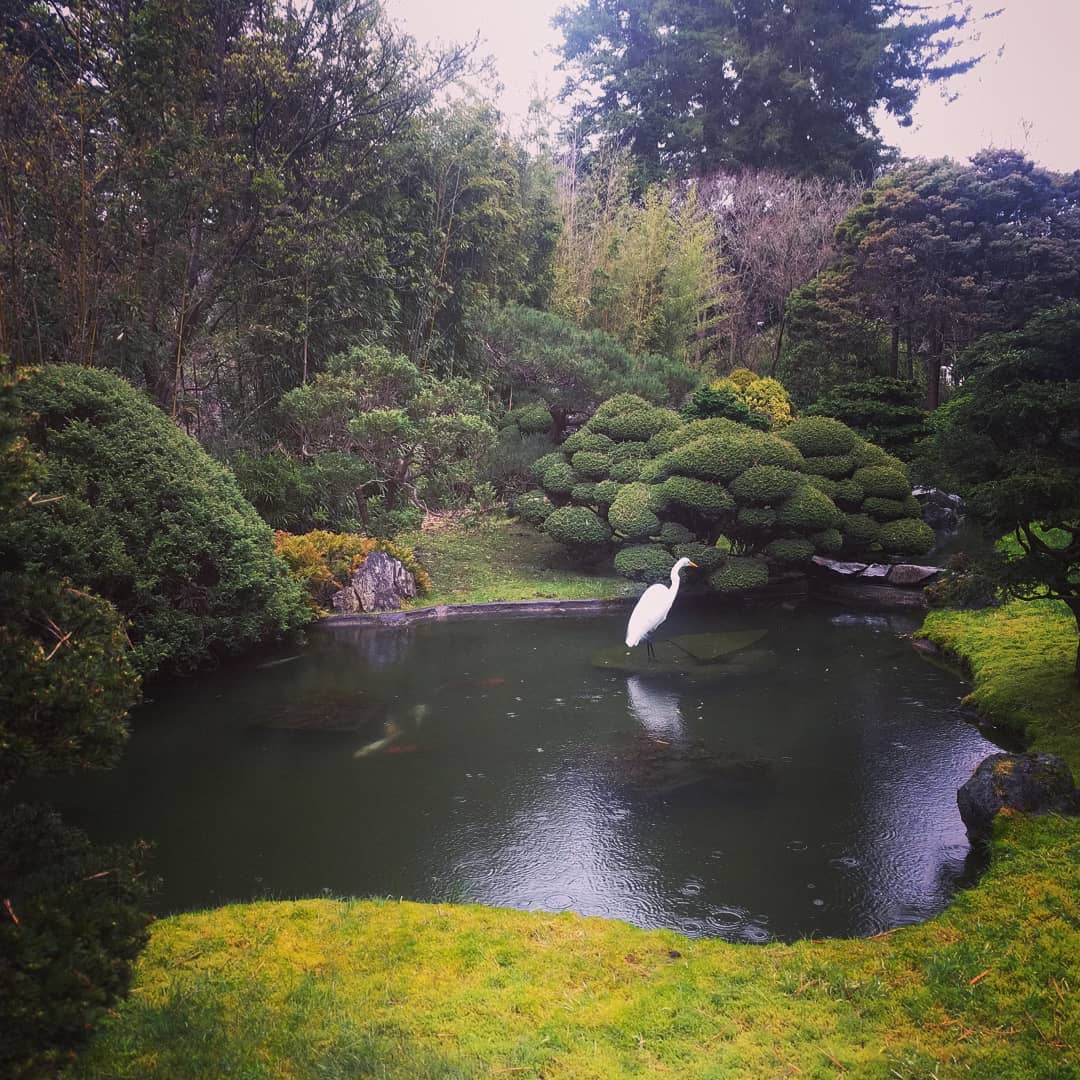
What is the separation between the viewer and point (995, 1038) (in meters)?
2.33

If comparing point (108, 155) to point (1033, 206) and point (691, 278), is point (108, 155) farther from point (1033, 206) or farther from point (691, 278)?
point (1033, 206)

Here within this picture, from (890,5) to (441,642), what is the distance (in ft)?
66.8

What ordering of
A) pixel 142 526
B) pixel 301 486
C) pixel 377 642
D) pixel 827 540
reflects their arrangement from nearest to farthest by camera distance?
1. pixel 142 526
2. pixel 377 642
3. pixel 301 486
4. pixel 827 540

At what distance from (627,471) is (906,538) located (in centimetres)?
320

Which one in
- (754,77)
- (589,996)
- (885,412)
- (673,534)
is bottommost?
(589,996)

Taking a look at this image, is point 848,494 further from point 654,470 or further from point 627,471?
point 627,471

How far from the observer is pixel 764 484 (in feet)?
28.1

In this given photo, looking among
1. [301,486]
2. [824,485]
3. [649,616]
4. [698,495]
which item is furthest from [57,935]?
[824,485]

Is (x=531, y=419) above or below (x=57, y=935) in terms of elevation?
above

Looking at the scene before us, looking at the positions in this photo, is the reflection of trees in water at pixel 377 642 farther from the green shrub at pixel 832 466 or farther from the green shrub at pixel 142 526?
the green shrub at pixel 832 466

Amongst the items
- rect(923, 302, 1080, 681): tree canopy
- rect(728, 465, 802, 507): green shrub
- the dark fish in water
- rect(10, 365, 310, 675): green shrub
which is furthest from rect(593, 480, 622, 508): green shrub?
rect(923, 302, 1080, 681): tree canopy

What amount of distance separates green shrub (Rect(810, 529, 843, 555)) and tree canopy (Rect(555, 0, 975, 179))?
46.3 ft

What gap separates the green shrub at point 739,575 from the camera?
28.2ft

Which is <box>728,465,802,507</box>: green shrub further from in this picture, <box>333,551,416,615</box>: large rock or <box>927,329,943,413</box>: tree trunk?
<box>927,329,943,413</box>: tree trunk
